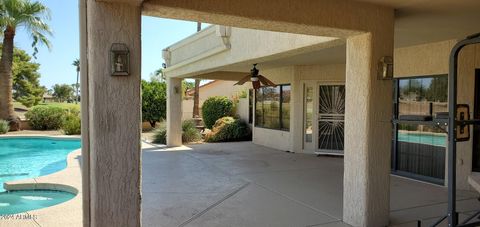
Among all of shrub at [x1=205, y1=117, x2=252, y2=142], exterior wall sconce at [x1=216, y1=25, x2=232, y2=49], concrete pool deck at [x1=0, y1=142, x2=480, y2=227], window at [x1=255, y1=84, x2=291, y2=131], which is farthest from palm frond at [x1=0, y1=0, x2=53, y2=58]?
exterior wall sconce at [x1=216, y1=25, x2=232, y2=49]

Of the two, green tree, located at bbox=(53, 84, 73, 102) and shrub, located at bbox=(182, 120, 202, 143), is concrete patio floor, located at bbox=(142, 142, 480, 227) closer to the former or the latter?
shrub, located at bbox=(182, 120, 202, 143)

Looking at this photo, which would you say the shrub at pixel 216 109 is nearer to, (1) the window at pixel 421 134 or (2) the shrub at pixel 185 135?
(2) the shrub at pixel 185 135

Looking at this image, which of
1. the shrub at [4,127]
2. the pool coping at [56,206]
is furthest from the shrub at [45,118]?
the pool coping at [56,206]

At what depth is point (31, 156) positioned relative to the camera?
13.4m

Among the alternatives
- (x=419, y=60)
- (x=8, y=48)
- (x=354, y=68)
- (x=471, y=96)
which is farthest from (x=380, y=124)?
(x=8, y=48)

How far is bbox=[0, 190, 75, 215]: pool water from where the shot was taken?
6793mm

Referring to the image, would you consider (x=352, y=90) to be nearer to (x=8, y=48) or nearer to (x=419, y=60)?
(x=419, y=60)

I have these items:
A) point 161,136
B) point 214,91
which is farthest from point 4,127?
point 214,91

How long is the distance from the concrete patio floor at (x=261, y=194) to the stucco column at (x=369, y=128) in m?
0.43

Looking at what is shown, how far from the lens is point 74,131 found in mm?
17844

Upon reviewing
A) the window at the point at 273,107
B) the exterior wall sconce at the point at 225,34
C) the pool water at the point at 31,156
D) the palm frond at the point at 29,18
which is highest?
the palm frond at the point at 29,18

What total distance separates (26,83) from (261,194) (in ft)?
111

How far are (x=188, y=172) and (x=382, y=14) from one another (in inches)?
224

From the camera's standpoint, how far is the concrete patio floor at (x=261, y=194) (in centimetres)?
538
